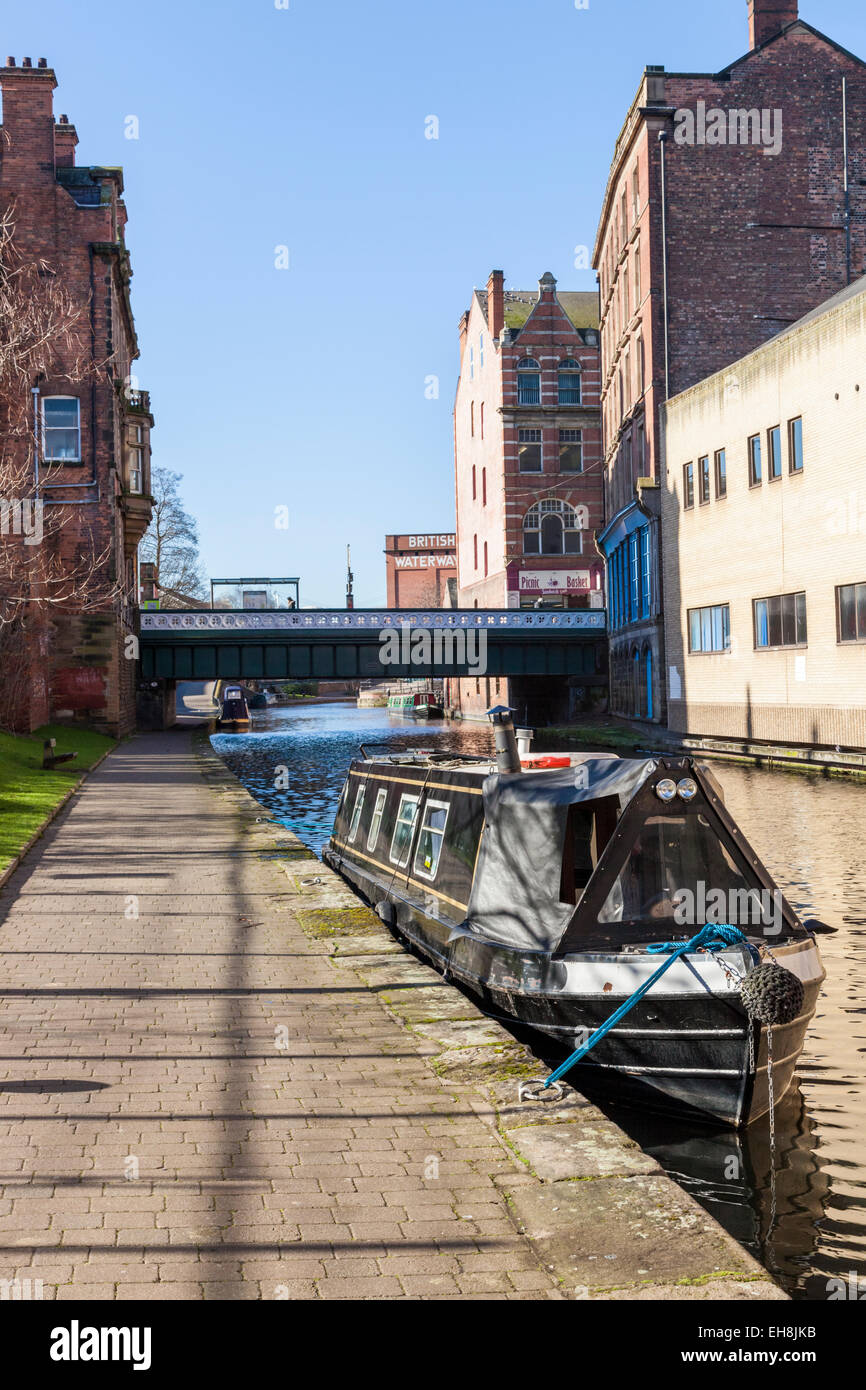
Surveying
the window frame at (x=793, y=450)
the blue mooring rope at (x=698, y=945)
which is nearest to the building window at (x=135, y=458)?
the window frame at (x=793, y=450)

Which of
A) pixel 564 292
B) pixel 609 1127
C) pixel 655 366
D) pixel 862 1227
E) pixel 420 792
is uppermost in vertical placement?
pixel 564 292

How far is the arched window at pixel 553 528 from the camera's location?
207 feet

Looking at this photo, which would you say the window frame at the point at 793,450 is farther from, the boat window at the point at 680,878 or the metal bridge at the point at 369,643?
the boat window at the point at 680,878

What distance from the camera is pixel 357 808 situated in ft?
50.0

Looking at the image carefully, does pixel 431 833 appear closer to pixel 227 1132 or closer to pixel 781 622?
pixel 227 1132

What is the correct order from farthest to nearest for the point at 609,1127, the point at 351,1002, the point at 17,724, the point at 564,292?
the point at 564,292
the point at 17,724
the point at 351,1002
the point at 609,1127

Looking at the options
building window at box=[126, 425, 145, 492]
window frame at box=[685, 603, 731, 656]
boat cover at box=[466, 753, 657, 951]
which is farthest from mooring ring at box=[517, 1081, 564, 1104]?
building window at box=[126, 425, 145, 492]

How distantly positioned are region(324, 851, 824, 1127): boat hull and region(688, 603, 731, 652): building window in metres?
27.0

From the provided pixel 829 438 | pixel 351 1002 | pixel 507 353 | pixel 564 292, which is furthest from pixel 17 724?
pixel 564 292

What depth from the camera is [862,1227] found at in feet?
18.5

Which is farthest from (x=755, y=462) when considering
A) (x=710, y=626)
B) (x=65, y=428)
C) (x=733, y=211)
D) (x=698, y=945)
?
(x=698, y=945)

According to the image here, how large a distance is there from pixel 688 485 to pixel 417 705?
4451cm

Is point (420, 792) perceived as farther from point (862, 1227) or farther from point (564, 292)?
point (564, 292)
